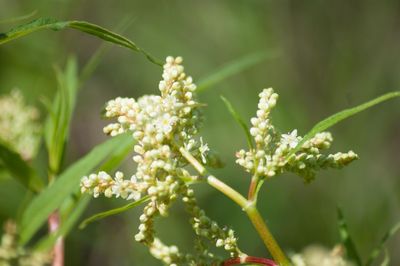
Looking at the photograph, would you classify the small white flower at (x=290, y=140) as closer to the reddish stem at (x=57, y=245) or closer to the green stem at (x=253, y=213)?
the green stem at (x=253, y=213)

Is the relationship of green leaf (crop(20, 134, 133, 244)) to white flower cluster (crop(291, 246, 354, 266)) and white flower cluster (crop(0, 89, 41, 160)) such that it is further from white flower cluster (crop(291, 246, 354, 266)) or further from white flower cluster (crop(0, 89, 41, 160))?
white flower cluster (crop(291, 246, 354, 266))

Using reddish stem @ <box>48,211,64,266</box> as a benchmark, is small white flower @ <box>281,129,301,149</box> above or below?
below

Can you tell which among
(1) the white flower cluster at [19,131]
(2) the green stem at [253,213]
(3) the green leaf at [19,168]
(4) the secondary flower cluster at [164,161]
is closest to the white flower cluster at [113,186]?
(4) the secondary flower cluster at [164,161]

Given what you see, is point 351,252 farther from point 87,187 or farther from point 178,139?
point 87,187

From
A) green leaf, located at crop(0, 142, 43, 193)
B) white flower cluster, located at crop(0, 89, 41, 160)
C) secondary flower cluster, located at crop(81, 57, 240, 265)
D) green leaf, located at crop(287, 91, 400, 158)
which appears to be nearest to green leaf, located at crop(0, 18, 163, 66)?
secondary flower cluster, located at crop(81, 57, 240, 265)

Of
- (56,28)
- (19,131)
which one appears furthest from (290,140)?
(19,131)

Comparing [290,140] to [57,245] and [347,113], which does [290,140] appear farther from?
[57,245]
